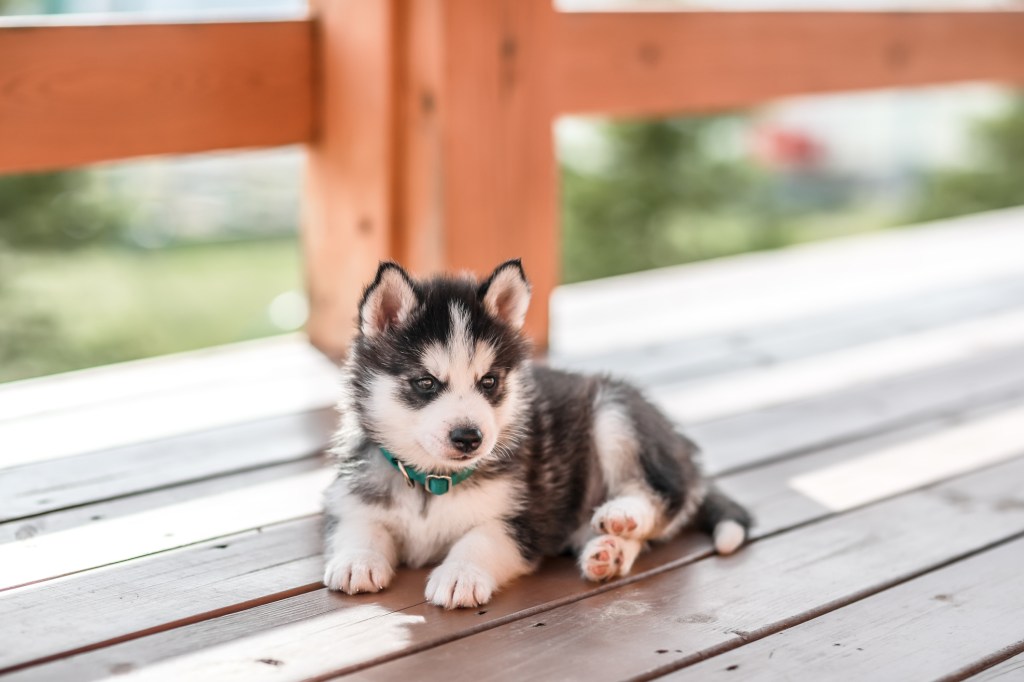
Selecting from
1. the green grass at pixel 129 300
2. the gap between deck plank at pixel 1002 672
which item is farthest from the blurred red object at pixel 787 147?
the gap between deck plank at pixel 1002 672

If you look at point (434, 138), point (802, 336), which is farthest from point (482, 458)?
point (802, 336)

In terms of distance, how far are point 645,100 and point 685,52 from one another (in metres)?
0.26

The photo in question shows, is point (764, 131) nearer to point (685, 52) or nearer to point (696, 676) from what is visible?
point (685, 52)

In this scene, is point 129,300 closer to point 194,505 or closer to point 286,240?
point 286,240

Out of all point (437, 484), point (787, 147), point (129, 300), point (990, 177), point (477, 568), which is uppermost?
point (437, 484)

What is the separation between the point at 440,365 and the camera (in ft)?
7.94

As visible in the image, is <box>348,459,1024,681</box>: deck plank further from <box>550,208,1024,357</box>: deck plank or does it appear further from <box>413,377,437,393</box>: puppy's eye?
<box>550,208,1024,357</box>: deck plank

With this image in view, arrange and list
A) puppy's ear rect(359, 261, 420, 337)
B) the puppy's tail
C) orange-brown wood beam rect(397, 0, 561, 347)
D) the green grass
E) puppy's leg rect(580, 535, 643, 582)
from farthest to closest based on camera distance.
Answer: the green grass < orange-brown wood beam rect(397, 0, 561, 347) < the puppy's tail < puppy's leg rect(580, 535, 643, 582) < puppy's ear rect(359, 261, 420, 337)

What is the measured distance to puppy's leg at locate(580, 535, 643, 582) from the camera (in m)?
2.56

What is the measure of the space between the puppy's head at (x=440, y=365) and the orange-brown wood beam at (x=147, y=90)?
1420 mm

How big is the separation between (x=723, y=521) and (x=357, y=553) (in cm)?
86

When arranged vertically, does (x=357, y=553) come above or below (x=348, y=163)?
below

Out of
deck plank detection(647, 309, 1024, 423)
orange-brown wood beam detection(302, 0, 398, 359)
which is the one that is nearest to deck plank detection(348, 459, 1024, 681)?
deck plank detection(647, 309, 1024, 423)

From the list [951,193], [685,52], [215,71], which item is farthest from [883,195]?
[215,71]
